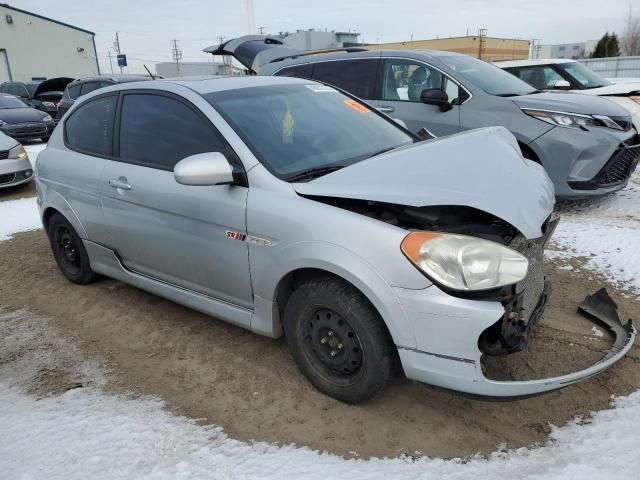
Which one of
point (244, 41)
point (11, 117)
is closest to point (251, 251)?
point (244, 41)

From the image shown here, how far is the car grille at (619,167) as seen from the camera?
5.56m

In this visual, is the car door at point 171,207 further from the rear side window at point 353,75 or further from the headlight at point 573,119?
the headlight at point 573,119

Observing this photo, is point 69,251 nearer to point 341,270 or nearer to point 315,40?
point 341,270

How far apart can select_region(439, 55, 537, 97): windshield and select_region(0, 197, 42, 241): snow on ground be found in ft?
18.8

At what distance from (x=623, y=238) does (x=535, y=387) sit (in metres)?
3.32

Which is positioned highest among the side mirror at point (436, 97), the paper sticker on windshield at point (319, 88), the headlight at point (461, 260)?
the paper sticker on windshield at point (319, 88)

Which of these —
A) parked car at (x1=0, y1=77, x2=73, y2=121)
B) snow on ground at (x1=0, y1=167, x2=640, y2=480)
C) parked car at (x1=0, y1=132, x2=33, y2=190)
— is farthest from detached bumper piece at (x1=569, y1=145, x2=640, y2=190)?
parked car at (x1=0, y1=77, x2=73, y2=121)

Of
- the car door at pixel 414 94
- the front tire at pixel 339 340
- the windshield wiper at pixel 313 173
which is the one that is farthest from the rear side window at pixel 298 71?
the front tire at pixel 339 340

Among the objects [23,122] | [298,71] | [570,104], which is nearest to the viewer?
[570,104]

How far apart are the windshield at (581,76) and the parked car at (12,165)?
9.31 metres

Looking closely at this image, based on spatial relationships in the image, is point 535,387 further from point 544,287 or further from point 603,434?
point 544,287

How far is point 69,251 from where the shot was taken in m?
4.58

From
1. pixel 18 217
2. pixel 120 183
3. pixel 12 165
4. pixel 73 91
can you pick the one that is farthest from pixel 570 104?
pixel 73 91

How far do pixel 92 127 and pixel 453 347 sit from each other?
3.31 m
